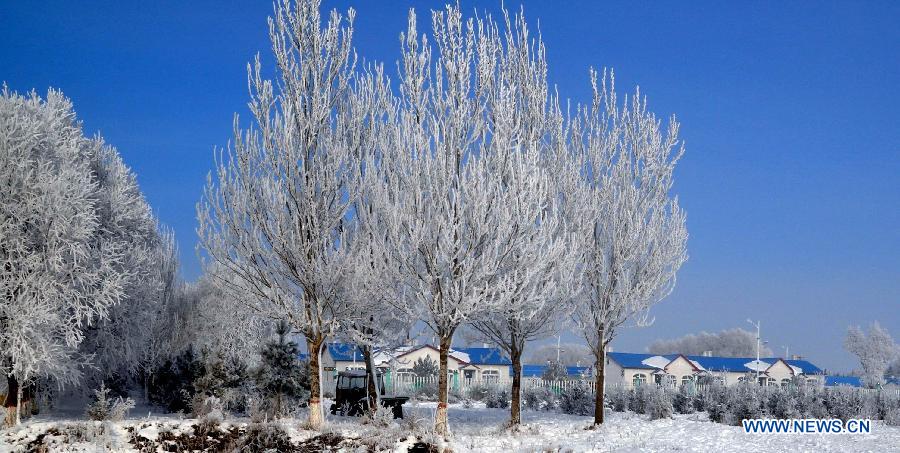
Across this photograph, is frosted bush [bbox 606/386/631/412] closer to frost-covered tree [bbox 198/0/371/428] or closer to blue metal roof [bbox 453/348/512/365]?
frost-covered tree [bbox 198/0/371/428]

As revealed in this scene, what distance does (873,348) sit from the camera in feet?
220

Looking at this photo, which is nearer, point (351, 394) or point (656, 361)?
point (351, 394)

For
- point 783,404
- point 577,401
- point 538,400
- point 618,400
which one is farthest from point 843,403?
point 538,400

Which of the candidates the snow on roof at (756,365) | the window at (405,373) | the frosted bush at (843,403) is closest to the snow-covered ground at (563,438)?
the frosted bush at (843,403)

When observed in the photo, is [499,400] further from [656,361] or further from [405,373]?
[656,361]

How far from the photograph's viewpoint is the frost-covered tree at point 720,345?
89.2 meters

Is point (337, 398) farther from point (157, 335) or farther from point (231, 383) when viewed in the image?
point (157, 335)

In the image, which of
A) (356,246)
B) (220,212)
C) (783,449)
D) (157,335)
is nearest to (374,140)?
(356,246)

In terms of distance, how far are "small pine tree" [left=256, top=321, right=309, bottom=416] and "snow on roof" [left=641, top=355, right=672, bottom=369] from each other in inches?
1523

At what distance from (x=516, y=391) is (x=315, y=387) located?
4.80 meters

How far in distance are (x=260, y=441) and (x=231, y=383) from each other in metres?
7.92

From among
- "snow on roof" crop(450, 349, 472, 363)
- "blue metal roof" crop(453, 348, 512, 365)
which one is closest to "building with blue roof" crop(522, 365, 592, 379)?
"blue metal roof" crop(453, 348, 512, 365)

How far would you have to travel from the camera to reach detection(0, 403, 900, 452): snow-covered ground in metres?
13.9

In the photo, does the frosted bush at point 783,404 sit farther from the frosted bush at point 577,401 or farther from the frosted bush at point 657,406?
the frosted bush at point 577,401
